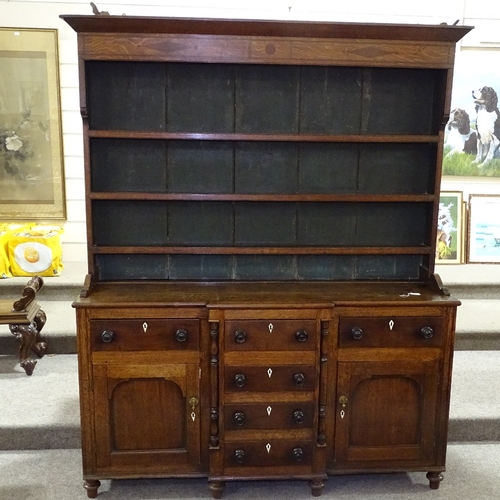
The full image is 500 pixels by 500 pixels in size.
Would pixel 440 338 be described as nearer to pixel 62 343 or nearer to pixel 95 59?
pixel 95 59

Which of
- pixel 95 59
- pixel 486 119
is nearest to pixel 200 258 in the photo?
pixel 95 59

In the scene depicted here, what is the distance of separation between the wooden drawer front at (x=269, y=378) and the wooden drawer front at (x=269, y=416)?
0.07m

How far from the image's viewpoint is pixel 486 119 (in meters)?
4.01

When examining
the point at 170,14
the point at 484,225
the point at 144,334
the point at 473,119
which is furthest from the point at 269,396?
the point at 473,119

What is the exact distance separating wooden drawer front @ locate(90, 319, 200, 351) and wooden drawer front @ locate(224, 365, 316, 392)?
21cm

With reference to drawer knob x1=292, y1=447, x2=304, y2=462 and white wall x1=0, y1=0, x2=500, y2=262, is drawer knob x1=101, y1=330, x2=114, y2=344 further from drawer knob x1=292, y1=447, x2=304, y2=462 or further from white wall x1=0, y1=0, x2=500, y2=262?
white wall x1=0, y1=0, x2=500, y2=262

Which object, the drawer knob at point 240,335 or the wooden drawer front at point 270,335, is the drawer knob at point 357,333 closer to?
the wooden drawer front at point 270,335

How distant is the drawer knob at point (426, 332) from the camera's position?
6.99 feet

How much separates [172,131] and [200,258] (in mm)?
590

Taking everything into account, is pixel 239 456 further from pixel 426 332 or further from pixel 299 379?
pixel 426 332

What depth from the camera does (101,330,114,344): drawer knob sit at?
6.70 ft

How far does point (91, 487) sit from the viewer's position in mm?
2141


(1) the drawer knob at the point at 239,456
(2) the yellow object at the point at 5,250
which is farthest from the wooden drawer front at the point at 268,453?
(2) the yellow object at the point at 5,250

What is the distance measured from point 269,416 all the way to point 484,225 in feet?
8.87
